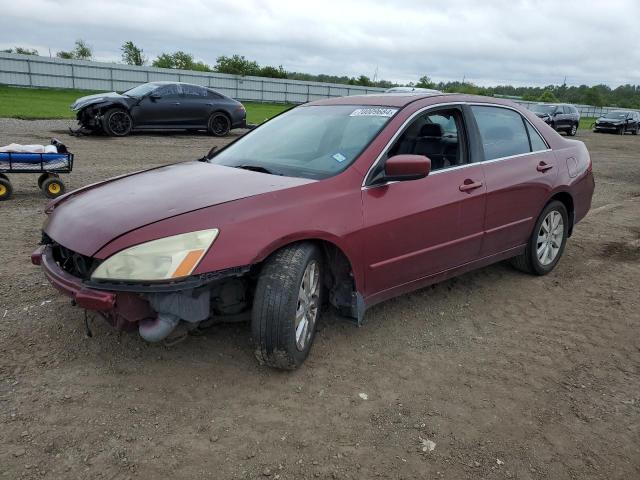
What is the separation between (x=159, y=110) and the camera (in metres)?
14.5

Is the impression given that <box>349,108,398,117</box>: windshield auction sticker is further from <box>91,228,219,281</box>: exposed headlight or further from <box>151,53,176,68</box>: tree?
<box>151,53,176,68</box>: tree

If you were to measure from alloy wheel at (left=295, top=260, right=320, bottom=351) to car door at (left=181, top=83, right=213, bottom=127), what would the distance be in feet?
42.5

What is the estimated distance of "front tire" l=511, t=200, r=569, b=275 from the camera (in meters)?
4.78

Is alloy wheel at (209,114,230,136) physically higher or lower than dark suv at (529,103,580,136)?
lower

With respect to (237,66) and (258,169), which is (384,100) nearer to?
(258,169)

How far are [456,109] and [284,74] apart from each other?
188ft

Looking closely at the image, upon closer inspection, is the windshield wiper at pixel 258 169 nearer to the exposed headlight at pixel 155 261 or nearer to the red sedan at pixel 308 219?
the red sedan at pixel 308 219

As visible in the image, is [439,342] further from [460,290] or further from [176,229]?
[176,229]

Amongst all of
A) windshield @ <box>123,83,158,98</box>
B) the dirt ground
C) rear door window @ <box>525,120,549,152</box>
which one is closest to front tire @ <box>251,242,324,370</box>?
the dirt ground

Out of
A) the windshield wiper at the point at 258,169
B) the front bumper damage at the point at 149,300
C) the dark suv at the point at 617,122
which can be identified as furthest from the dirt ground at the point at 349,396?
the dark suv at the point at 617,122

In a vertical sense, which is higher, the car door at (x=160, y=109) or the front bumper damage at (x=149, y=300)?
the car door at (x=160, y=109)

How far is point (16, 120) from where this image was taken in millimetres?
15547

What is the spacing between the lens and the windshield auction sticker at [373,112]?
12.4 ft

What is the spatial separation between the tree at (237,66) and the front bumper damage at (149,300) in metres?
59.1
